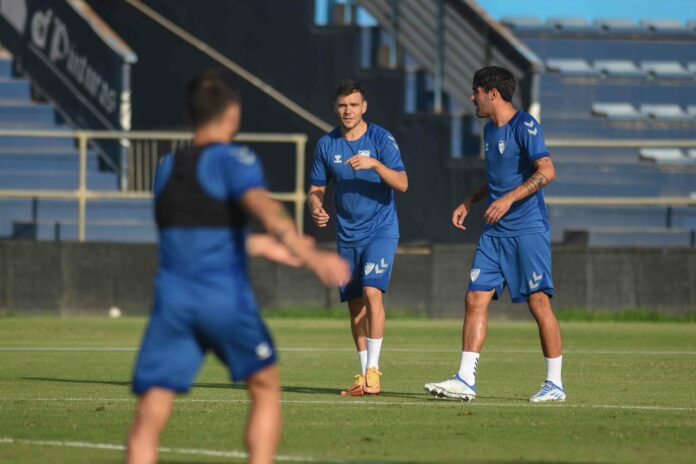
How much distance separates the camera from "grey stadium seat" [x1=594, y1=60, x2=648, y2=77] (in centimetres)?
3038

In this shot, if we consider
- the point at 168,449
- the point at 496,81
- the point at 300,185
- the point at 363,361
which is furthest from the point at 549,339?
the point at 300,185

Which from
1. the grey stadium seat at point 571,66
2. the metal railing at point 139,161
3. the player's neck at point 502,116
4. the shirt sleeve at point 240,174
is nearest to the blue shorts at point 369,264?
the player's neck at point 502,116

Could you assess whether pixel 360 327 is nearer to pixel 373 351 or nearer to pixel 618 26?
pixel 373 351

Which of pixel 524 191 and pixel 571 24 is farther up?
pixel 571 24

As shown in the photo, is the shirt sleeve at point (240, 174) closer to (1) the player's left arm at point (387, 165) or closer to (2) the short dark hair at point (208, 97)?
(2) the short dark hair at point (208, 97)

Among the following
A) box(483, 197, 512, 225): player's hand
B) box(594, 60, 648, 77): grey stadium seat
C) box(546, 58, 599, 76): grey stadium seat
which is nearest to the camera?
box(483, 197, 512, 225): player's hand

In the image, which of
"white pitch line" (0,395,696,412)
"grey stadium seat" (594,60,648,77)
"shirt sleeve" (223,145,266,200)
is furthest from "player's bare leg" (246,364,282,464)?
"grey stadium seat" (594,60,648,77)

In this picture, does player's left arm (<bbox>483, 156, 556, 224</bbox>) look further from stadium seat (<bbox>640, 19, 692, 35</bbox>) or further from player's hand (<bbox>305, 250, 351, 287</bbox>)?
stadium seat (<bbox>640, 19, 692, 35</bbox>)

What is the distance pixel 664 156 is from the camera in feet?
91.6

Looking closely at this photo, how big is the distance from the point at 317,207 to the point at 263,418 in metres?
5.51

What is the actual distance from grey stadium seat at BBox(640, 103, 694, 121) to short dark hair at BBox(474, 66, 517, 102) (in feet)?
59.0

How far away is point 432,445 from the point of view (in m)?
8.68

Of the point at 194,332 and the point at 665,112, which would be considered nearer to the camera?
the point at 194,332

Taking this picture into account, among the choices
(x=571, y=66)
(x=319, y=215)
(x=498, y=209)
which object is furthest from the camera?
(x=571, y=66)
